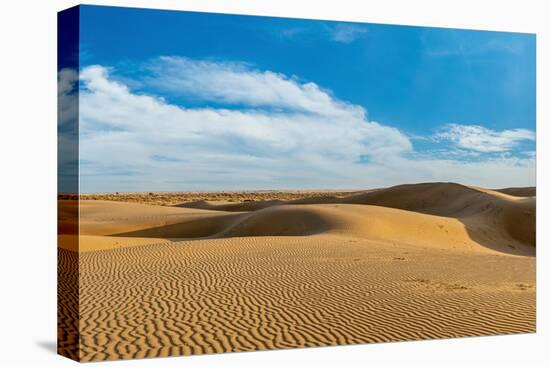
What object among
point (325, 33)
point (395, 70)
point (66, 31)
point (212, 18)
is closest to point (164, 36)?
point (212, 18)

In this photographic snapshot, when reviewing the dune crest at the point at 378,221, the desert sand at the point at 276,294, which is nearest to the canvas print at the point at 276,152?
the desert sand at the point at 276,294

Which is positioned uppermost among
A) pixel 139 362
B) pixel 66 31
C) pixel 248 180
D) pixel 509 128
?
pixel 66 31

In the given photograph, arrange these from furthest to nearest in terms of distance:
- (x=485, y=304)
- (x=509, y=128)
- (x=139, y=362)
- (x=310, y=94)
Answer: (x=509, y=128) < (x=310, y=94) < (x=485, y=304) < (x=139, y=362)

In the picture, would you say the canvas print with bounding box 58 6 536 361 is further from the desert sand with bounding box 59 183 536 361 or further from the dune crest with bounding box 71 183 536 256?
the dune crest with bounding box 71 183 536 256

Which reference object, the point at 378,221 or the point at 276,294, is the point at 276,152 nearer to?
the point at 276,294

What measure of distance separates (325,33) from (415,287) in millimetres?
5927

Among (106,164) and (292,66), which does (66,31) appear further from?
(292,66)

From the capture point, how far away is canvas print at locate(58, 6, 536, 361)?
11180 millimetres

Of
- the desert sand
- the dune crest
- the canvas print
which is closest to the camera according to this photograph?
the desert sand

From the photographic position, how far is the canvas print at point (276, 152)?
36.7ft

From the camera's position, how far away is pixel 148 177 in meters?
13.2

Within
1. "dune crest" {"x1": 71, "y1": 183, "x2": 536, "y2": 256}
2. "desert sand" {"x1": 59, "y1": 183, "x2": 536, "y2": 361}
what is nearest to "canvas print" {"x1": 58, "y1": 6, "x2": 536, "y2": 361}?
"desert sand" {"x1": 59, "y1": 183, "x2": 536, "y2": 361}

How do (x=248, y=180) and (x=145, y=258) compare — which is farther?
(x=145, y=258)

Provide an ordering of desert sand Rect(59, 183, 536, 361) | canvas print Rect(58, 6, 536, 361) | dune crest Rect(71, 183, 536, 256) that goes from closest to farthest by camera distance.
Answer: desert sand Rect(59, 183, 536, 361) < canvas print Rect(58, 6, 536, 361) < dune crest Rect(71, 183, 536, 256)
